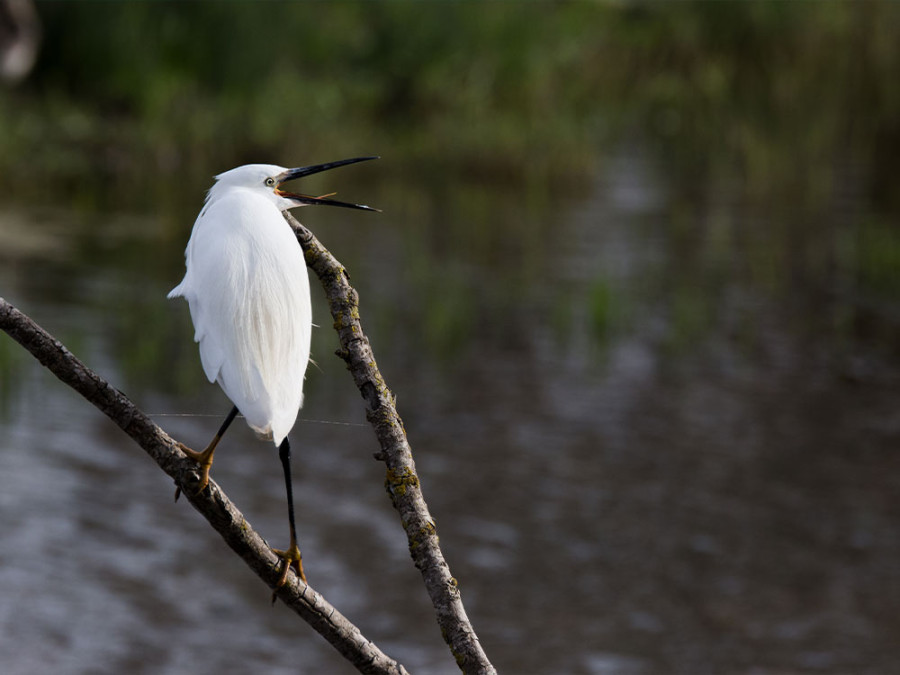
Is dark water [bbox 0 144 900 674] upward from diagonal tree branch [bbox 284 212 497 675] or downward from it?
upward

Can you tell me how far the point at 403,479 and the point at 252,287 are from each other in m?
0.33

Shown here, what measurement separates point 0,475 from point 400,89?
14.2 m

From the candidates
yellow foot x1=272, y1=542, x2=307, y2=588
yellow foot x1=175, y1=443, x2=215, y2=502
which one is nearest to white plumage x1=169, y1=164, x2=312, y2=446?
yellow foot x1=175, y1=443, x2=215, y2=502

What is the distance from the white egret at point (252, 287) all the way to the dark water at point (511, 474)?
14.1 ft

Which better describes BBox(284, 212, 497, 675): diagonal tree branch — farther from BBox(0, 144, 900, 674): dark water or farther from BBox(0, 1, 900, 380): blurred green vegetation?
BBox(0, 1, 900, 380): blurred green vegetation

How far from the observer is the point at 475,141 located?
1859 cm

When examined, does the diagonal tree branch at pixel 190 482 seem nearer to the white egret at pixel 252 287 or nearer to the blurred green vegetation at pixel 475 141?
the white egret at pixel 252 287

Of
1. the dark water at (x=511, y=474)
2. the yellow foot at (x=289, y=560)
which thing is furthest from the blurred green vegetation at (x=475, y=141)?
the yellow foot at (x=289, y=560)

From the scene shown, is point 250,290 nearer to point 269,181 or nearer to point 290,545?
point 269,181

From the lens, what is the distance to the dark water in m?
6.18

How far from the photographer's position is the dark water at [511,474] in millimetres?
6176

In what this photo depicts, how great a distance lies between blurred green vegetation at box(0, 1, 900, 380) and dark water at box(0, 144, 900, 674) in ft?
0.48

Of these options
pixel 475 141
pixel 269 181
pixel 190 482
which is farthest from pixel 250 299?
pixel 475 141

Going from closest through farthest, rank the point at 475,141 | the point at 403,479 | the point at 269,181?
the point at 269,181
the point at 403,479
the point at 475,141
